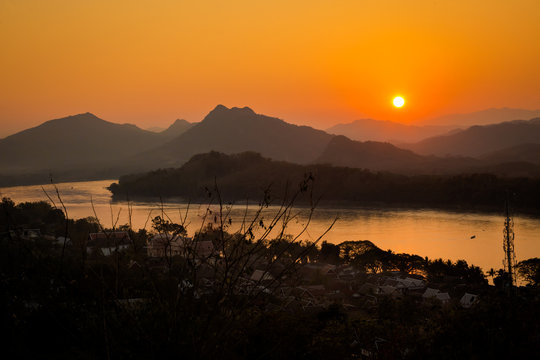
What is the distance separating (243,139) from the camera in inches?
3462

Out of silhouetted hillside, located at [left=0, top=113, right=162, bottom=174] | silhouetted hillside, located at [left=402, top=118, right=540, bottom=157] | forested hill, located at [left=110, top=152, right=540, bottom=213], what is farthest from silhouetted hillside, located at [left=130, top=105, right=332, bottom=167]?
forested hill, located at [left=110, top=152, right=540, bottom=213]

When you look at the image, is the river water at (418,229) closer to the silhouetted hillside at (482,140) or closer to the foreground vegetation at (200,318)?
the foreground vegetation at (200,318)

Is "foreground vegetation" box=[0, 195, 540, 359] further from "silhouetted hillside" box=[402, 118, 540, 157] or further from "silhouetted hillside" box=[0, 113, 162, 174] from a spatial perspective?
"silhouetted hillside" box=[402, 118, 540, 157]

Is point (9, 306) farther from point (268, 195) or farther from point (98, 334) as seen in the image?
point (268, 195)

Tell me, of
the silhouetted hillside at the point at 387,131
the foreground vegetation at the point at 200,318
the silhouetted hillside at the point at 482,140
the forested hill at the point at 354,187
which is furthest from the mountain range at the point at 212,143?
the foreground vegetation at the point at 200,318

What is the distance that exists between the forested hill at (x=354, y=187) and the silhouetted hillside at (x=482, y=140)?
53.4 meters

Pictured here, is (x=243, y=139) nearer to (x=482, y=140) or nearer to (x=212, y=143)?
(x=212, y=143)

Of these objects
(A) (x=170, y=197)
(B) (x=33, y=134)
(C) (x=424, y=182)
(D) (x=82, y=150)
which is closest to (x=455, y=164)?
(C) (x=424, y=182)

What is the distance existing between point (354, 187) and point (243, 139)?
56.5 m

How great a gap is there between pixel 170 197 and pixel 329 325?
3420 centimetres

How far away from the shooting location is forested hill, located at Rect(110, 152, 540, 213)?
28406 mm

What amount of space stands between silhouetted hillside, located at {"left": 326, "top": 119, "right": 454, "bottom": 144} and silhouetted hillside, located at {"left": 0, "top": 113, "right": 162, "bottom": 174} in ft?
221

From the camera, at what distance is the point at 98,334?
1.91 meters

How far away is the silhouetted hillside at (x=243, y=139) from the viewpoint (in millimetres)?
83875
